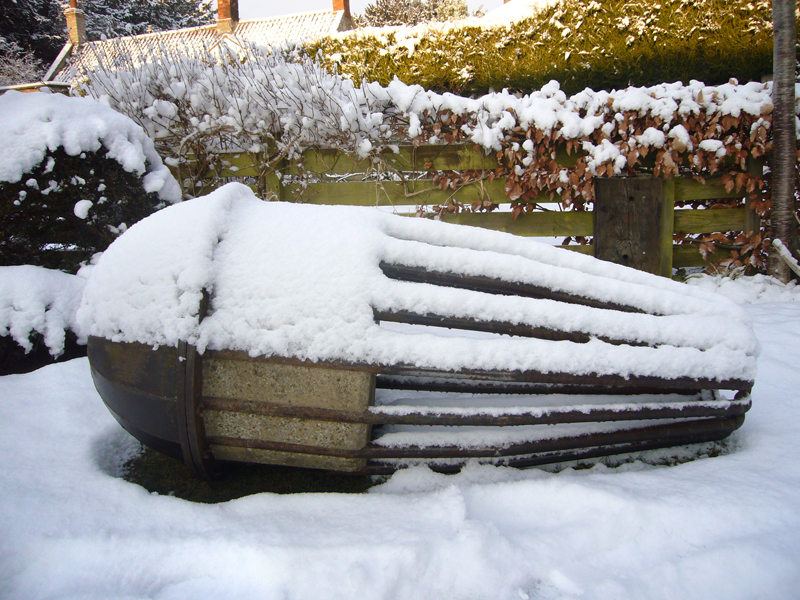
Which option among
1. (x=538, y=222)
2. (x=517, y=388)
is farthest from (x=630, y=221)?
(x=517, y=388)

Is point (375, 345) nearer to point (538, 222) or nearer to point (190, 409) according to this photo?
point (190, 409)

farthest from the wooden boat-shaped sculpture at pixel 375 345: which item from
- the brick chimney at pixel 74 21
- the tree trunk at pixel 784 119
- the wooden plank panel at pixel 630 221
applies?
the brick chimney at pixel 74 21

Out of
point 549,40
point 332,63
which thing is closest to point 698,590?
point 549,40

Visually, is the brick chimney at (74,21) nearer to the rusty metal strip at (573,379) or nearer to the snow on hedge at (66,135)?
the snow on hedge at (66,135)

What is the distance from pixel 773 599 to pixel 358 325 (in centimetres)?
111

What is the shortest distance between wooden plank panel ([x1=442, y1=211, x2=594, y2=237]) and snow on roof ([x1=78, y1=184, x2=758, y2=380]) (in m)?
2.34

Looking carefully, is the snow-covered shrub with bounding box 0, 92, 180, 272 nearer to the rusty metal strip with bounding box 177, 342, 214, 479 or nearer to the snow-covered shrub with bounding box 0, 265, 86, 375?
the snow-covered shrub with bounding box 0, 265, 86, 375

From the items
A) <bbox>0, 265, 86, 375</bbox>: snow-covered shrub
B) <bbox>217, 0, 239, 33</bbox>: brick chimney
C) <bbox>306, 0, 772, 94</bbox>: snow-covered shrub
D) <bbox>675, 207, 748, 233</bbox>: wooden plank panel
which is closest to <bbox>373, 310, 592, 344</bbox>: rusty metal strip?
<bbox>0, 265, 86, 375</bbox>: snow-covered shrub

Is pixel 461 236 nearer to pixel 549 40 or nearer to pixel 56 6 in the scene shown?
pixel 549 40

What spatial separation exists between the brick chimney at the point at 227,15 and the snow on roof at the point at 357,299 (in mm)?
25411

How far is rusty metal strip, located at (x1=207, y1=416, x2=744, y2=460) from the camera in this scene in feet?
4.25

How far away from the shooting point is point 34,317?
87.3 inches

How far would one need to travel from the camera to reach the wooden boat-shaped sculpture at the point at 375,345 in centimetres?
124

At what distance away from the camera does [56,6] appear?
21.5 m
